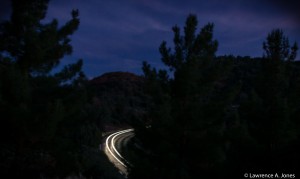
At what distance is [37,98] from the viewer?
16.0 meters

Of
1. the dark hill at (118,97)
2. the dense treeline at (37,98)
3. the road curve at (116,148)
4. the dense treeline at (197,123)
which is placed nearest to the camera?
the dense treeline at (37,98)

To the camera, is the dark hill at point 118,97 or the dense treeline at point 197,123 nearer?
the dense treeline at point 197,123

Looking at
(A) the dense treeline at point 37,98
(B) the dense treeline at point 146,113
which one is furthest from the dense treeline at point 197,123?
(A) the dense treeline at point 37,98

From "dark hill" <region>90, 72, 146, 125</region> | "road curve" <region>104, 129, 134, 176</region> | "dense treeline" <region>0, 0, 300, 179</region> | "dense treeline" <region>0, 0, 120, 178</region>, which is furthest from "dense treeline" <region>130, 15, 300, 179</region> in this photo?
"dark hill" <region>90, 72, 146, 125</region>

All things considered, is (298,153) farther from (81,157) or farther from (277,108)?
(81,157)

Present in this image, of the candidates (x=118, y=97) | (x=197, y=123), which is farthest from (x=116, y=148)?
(x=118, y=97)

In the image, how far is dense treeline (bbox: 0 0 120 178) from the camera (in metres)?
13.9

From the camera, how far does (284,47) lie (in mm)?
20781

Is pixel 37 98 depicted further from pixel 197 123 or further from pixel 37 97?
pixel 197 123

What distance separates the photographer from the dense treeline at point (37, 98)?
45.6 feet

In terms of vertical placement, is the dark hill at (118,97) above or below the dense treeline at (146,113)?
above

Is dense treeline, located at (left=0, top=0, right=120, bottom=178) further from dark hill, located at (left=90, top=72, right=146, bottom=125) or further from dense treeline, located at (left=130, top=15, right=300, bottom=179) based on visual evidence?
dark hill, located at (left=90, top=72, right=146, bottom=125)

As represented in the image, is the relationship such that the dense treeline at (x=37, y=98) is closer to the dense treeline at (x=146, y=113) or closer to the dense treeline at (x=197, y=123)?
the dense treeline at (x=146, y=113)

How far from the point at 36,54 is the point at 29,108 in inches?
109
